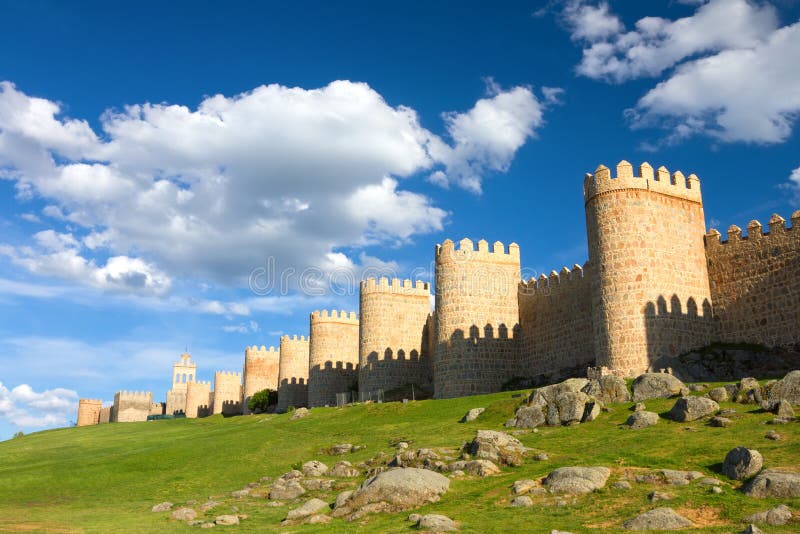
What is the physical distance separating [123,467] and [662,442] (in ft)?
63.3

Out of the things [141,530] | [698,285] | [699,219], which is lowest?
[141,530]

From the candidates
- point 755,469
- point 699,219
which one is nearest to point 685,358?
point 699,219

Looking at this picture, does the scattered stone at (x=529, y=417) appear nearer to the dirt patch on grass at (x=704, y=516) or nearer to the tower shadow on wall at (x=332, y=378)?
the dirt patch on grass at (x=704, y=516)

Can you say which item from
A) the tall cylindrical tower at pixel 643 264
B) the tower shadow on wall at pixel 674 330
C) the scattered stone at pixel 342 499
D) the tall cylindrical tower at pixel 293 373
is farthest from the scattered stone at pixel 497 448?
the tall cylindrical tower at pixel 293 373

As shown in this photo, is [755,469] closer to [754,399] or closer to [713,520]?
[713,520]

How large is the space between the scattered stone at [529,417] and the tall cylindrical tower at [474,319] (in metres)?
16.1

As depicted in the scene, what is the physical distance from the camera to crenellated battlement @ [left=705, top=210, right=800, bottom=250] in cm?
2930

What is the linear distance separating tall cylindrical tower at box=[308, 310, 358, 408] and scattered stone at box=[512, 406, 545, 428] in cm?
3487

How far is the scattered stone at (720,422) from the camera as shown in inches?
736

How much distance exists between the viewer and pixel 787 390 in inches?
771

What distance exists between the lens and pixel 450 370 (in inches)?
1597

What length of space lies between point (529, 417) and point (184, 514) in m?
Result: 11.3

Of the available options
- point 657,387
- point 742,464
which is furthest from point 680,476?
point 657,387

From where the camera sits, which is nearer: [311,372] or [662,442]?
[662,442]
